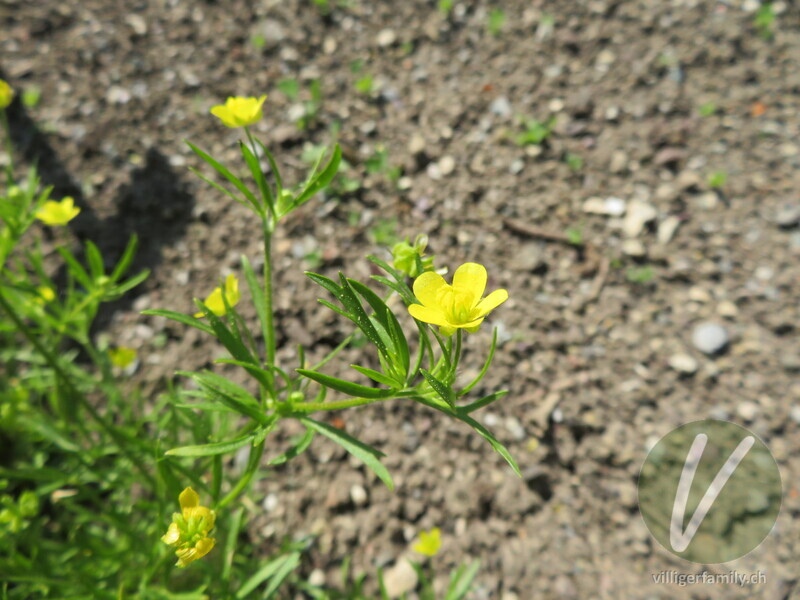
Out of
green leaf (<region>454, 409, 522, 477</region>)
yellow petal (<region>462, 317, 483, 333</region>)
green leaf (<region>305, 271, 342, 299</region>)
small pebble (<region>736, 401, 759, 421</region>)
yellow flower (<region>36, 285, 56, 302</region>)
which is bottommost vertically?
small pebble (<region>736, 401, 759, 421</region>)

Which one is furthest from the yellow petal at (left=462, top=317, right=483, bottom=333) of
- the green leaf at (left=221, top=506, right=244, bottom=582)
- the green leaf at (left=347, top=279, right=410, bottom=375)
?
the green leaf at (left=221, top=506, right=244, bottom=582)

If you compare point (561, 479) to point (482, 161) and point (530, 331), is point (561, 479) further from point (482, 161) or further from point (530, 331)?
point (482, 161)

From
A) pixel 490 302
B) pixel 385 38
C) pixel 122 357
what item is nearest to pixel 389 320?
pixel 490 302

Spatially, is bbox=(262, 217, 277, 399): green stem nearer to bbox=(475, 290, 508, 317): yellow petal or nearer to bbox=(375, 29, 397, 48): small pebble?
bbox=(475, 290, 508, 317): yellow petal

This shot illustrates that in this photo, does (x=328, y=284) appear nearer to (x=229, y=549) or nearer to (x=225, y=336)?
(x=225, y=336)

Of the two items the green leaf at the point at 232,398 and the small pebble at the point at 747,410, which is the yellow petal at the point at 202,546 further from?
the small pebble at the point at 747,410

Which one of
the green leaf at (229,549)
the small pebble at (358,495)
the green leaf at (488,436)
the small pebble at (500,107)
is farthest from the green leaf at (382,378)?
the small pebble at (500,107)

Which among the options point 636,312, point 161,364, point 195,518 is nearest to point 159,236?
point 161,364
